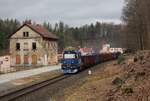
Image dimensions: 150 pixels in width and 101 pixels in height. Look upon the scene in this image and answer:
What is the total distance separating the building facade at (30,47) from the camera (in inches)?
3211

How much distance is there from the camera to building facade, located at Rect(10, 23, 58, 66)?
268ft

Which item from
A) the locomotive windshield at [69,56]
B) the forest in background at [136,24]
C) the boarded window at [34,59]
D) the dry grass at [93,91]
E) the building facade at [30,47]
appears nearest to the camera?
the dry grass at [93,91]

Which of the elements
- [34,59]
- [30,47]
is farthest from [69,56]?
[30,47]

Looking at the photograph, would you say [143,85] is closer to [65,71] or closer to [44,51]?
[65,71]

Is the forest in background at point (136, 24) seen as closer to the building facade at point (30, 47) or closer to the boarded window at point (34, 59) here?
the building facade at point (30, 47)

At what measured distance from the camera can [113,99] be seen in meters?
13.5

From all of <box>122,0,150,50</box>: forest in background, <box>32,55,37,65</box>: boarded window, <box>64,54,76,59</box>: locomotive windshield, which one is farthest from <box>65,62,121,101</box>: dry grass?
<box>32,55,37,65</box>: boarded window

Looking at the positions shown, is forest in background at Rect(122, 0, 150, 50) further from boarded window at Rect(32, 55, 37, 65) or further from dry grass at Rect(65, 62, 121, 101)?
dry grass at Rect(65, 62, 121, 101)

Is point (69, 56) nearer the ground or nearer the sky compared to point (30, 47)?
nearer the ground

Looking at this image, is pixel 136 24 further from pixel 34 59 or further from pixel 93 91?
pixel 93 91

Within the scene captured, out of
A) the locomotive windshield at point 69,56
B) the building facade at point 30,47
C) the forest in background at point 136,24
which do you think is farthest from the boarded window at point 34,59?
the locomotive windshield at point 69,56

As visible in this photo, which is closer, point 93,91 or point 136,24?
point 93,91

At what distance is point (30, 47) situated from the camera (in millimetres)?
83312

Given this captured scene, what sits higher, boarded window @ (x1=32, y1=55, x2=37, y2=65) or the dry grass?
boarded window @ (x1=32, y1=55, x2=37, y2=65)
